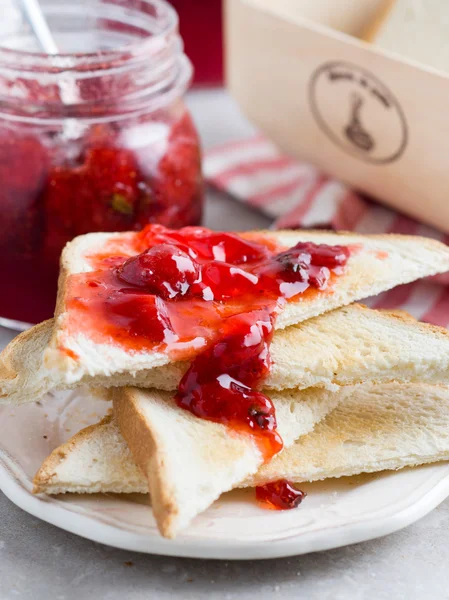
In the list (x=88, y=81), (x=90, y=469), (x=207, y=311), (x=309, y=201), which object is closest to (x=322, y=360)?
(x=207, y=311)

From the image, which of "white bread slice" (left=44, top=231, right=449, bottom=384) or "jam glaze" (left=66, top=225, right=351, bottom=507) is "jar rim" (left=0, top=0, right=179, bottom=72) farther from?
"jam glaze" (left=66, top=225, right=351, bottom=507)

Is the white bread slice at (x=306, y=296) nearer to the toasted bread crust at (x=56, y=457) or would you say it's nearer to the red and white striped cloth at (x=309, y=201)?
the toasted bread crust at (x=56, y=457)

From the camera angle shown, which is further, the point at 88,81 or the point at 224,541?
the point at 88,81

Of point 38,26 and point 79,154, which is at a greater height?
point 38,26

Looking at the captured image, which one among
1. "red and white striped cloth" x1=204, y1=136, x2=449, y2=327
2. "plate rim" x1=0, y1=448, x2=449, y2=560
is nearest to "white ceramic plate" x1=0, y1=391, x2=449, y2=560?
"plate rim" x1=0, y1=448, x2=449, y2=560

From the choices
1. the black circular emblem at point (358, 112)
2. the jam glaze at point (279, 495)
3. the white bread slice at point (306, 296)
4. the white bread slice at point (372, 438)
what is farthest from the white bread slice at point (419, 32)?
the jam glaze at point (279, 495)

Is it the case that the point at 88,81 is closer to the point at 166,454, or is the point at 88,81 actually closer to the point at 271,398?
the point at 271,398

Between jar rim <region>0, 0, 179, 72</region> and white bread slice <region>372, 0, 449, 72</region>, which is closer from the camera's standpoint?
jar rim <region>0, 0, 179, 72</region>
